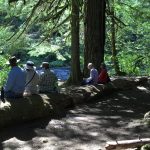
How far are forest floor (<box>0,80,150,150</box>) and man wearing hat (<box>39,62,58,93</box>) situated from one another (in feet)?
2.69

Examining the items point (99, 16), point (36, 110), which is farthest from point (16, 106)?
point (99, 16)

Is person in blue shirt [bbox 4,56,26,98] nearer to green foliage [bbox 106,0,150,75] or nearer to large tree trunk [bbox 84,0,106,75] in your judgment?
large tree trunk [bbox 84,0,106,75]

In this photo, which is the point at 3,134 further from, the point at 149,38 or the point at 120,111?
the point at 149,38

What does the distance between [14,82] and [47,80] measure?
5.19ft

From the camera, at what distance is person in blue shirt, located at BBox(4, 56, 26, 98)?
28.1 feet

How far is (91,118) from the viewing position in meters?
8.89

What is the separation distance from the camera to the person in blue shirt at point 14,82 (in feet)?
28.1

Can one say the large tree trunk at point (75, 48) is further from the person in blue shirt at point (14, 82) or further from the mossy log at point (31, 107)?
the person in blue shirt at point (14, 82)

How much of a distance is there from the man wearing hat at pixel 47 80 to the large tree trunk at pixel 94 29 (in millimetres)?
4495

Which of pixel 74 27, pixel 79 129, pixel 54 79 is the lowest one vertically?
pixel 79 129

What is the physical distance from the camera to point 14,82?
865 centimetres

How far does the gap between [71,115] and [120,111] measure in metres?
1.26

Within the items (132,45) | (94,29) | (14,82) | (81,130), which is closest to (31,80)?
(14,82)

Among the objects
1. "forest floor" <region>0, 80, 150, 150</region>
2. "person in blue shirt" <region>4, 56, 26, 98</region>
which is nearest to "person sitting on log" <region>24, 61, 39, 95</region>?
"person in blue shirt" <region>4, 56, 26, 98</region>
